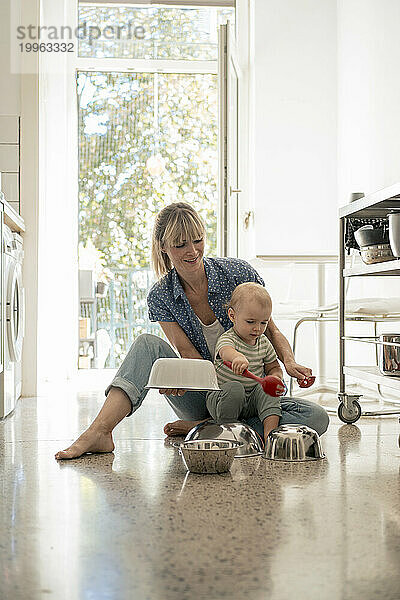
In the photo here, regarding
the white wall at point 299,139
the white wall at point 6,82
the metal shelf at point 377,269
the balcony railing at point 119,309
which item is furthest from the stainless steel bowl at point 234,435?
the balcony railing at point 119,309

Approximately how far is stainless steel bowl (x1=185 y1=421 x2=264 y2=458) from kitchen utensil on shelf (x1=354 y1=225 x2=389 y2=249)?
0.89 metres

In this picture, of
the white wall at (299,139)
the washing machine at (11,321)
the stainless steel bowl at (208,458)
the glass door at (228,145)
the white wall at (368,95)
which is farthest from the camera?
the white wall at (299,139)

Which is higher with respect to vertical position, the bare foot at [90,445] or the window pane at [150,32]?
the window pane at [150,32]

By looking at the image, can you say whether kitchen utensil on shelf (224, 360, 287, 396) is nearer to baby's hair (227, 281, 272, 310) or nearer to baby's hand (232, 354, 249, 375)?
baby's hand (232, 354, 249, 375)

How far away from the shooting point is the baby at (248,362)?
224 centimetres

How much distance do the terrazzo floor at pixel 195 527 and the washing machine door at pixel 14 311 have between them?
3.20 feet

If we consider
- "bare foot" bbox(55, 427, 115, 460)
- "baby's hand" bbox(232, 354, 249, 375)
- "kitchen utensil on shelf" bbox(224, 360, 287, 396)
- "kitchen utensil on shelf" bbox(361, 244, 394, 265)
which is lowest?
"bare foot" bbox(55, 427, 115, 460)

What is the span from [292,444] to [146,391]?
439 mm

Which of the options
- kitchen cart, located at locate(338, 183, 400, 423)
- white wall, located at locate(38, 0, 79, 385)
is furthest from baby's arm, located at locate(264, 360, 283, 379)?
white wall, located at locate(38, 0, 79, 385)

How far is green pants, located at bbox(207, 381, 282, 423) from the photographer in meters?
2.24

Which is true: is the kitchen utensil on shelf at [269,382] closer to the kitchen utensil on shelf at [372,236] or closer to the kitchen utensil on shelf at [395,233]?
the kitchen utensil on shelf at [395,233]

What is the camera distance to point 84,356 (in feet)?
18.0

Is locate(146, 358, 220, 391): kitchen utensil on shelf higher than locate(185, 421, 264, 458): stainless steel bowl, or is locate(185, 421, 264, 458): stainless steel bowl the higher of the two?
locate(146, 358, 220, 391): kitchen utensil on shelf

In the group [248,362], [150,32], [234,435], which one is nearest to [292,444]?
→ [234,435]
